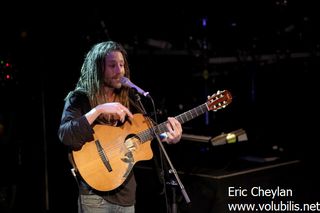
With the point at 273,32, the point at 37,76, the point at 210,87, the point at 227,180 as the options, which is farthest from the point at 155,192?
the point at 273,32

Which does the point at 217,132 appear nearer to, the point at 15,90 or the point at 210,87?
the point at 210,87

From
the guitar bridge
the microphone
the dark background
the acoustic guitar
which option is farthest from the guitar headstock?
the dark background

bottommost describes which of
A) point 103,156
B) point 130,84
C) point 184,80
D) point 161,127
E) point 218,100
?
point 103,156

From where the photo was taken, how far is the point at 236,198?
4320 mm

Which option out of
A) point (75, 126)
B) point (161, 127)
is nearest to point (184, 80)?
point (161, 127)

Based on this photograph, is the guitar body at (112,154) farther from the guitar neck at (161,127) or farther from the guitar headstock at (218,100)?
the guitar headstock at (218,100)

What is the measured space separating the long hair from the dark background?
1.14 metres

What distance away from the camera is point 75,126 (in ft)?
9.95

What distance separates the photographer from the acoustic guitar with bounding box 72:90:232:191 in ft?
10.6

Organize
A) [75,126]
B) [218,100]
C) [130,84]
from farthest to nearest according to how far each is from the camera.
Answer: [218,100]
[130,84]
[75,126]

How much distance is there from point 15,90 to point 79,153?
2.00 m

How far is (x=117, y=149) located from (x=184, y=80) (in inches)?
127

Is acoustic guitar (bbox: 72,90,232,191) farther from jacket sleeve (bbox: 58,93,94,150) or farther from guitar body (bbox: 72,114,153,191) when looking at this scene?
jacket sleeve (bbox: 58,93,94,150)

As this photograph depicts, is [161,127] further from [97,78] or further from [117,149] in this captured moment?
[97,78]
